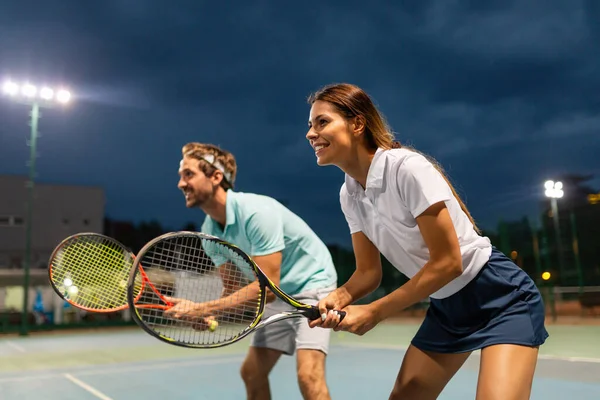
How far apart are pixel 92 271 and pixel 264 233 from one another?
3.73 ft

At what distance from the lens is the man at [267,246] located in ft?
8.50

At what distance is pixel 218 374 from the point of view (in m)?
5.89

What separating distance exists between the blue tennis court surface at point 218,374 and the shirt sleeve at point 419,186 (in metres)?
2.99

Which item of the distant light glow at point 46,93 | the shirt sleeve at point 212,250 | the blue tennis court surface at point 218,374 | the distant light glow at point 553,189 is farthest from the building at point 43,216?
the shirt sleeve at point 212,250

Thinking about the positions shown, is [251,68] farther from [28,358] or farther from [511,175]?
[28,358]

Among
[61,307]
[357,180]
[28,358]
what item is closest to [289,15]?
[61,307]

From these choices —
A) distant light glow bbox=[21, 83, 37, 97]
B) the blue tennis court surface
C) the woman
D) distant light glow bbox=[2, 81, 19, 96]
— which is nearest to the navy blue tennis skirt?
the woman

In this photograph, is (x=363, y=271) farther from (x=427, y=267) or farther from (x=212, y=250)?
(x=212, y=250)

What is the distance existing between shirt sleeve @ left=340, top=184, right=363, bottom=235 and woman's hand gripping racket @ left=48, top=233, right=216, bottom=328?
1195 millimetres

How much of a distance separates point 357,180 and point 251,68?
4728cm

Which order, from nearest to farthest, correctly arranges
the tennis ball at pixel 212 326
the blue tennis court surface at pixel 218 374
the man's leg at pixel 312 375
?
the tennis ball at pixel 212 326
the man's leg at pixel 312 375
the blue tennis court surface at pixel 218 374

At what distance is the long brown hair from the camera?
1.80 metres

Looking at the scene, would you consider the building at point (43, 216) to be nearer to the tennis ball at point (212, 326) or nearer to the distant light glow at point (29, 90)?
the distant light glow at point (29, 90)

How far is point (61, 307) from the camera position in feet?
54.3
